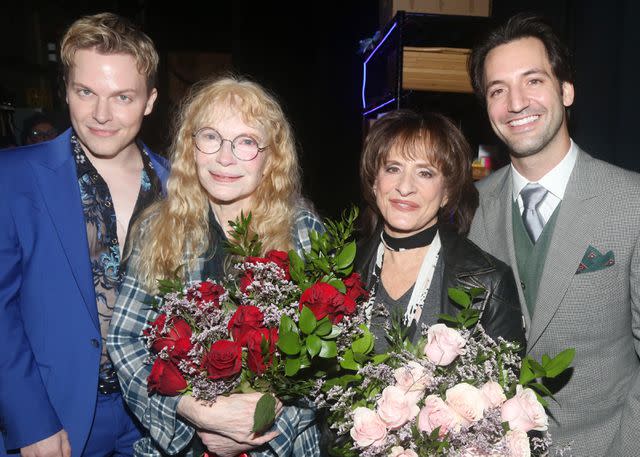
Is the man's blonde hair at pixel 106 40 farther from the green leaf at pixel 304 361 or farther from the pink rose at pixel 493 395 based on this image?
the pink rose at pixel 493 395

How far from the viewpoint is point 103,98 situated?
1829 mm

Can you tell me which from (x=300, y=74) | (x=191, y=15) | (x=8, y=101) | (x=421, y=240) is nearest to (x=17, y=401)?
(x=421, y=240)

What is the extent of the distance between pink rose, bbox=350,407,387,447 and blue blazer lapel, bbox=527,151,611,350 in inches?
36.2

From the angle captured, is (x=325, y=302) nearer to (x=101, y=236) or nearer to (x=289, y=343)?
(x=289, y=343)

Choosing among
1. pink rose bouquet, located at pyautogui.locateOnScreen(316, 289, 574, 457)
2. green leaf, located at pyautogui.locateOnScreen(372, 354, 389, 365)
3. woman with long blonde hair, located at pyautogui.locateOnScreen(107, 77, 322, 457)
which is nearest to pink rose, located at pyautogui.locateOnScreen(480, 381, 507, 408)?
pink rose bouquet, located at pyautogui.locateOnScreen(316, 289, 574, 457)

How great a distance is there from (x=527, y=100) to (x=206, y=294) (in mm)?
1340

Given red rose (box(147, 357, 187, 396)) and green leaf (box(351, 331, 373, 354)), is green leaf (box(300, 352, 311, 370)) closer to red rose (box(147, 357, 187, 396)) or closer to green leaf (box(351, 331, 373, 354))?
green leaf (box(351, 331, 373, 354))

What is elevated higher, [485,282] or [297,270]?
[297,270]

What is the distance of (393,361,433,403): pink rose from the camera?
1.07 meters

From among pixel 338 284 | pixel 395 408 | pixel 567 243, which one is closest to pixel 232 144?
pixel 338 284

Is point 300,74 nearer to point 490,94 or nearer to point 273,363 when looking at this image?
point 490,94

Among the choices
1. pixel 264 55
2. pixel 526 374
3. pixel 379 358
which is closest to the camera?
pixel 526 374

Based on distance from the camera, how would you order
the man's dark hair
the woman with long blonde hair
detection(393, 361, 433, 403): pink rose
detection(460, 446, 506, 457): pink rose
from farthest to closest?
1. the man's dark hair
2. the woman with long blonde hair
3. detection(393, 361, 433, 403): pink rose
4. detection(460, 446, 506, 457): pink rose

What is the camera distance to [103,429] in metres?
1.75
